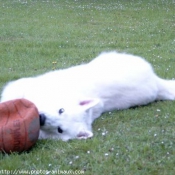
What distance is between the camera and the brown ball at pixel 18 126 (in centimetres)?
459

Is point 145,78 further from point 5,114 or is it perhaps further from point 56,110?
point 5,114

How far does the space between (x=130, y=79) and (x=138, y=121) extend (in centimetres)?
60

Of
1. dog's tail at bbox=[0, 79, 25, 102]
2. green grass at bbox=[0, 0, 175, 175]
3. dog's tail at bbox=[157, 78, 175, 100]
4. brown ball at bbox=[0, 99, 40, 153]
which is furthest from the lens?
dog's tail at bbox=[157, 78, 175, 100]

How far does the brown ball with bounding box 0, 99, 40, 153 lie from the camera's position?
4594 millimetres

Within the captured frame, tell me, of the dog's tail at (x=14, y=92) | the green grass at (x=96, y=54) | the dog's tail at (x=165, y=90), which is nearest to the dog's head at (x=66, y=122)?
the green grass at (x=96, y=54)

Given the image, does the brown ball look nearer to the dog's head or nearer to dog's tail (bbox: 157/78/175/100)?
the dog's head

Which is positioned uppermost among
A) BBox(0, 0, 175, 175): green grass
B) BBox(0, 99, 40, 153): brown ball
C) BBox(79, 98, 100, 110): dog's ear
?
BBox(0, 99, 40, 153): brown ball

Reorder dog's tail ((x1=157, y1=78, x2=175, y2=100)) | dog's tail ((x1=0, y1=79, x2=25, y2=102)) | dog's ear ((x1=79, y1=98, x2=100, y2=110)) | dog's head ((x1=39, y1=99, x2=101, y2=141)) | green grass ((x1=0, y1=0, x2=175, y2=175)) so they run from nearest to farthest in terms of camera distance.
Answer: green grass ((x1=0, y1=0, x2=175, y2=175)) → dog's head ((x1=39, y1=99, x2=101, y2=141)) → dog's ear ((x1=79, y1=98, x2=100, y2=110)) → dog's tail ((x1=0, y1=79, x2=25, y2=102)) → dog's tail ((x1=157, y1=78, x2=175, y2=100))

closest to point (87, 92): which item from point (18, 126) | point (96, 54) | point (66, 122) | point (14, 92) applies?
point (66, 122)

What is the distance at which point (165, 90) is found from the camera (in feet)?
21.1

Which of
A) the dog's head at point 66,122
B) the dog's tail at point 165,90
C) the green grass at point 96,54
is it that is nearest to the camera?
the green grass at point 96,54

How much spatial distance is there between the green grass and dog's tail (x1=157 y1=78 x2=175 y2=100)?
6.9 inches

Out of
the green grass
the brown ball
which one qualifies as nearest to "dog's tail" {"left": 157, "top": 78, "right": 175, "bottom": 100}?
the green grass

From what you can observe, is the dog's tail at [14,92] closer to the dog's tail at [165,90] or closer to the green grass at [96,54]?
the green grass at [96,54]
